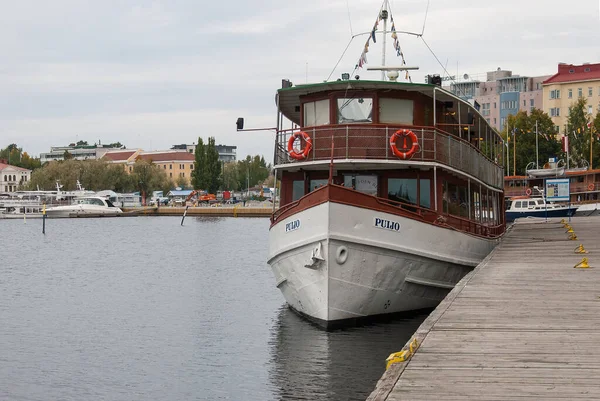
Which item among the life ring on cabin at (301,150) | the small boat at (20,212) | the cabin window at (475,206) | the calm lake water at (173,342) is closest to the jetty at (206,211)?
the small boat at (20,212)

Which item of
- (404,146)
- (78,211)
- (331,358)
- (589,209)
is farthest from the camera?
(78,211)

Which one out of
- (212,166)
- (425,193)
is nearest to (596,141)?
(212,166)

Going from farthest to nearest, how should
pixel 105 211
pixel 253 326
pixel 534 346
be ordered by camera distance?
pixel 105 211
pixel 253 326
pixel 534 346

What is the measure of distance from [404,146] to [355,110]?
1.64m

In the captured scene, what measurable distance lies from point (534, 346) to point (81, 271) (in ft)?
110

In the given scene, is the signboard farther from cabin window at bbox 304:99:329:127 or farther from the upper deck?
cabin window at bbox 304:99:329:127

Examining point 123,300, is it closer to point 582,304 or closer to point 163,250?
point 582,304

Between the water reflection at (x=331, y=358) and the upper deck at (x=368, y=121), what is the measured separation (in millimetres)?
3757

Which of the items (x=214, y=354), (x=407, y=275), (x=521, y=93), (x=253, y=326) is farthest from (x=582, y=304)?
(x=521, y=93)

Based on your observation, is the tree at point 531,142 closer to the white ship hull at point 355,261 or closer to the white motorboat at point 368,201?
the white motorboat at point 368,201

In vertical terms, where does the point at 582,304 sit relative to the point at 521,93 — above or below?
below

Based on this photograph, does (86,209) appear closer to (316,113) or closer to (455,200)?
(455,200)

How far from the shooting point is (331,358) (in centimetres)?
1838

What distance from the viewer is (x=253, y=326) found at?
24297mm
